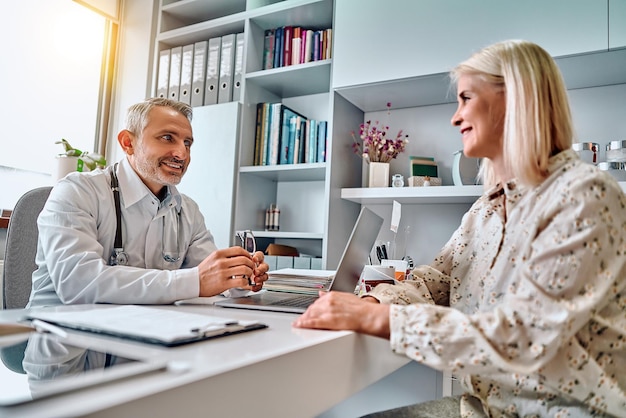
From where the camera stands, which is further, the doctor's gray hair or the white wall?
the white wall

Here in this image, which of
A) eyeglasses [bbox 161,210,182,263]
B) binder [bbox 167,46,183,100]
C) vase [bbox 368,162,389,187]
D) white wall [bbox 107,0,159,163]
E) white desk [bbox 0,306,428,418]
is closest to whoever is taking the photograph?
white desk [bbox 0,306,428,418]

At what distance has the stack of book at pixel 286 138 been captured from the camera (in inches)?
94.3

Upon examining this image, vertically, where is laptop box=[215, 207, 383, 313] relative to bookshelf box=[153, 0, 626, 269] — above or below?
below

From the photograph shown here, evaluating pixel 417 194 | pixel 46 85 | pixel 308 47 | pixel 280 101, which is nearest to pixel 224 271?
pixel 417 194

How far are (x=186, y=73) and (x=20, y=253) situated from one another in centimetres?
163

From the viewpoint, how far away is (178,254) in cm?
155

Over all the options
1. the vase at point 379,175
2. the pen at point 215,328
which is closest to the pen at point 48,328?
the pen at point 215,328

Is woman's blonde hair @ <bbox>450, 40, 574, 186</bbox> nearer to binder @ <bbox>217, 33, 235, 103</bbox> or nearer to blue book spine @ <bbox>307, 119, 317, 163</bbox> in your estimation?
blue book spine @ <bbox>307, 119, 317, 163</bbox>

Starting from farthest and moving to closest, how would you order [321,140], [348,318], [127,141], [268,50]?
[268,50] < [321,140] < [127,141] < [348,318]

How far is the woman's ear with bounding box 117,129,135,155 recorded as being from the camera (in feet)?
5.35

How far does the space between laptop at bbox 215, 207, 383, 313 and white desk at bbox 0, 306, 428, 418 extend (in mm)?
192

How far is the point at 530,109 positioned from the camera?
2.86 feet

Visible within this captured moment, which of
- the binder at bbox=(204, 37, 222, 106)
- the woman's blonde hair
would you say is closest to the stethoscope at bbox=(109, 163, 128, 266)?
the woman's blonde hair

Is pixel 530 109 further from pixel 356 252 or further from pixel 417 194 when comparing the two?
pixel 417 194
